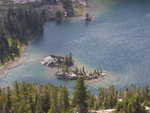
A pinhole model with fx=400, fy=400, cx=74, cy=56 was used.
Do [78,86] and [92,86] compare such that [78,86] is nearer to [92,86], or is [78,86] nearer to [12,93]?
[12,93]

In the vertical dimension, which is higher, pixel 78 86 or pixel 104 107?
pixel 78 86

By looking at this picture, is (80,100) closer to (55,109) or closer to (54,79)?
(55,109)

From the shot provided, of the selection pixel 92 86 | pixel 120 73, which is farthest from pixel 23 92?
pixel 120 73

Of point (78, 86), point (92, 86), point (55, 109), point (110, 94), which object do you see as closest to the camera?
point (78, 86)

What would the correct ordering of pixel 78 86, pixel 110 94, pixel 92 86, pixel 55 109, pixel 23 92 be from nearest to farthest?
pixel 78 86 < pixel 55 109 < pixel 23 92 < pixel 110 94 < pixel 92 86

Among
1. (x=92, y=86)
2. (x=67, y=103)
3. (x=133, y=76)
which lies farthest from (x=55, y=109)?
(x=133, y=76)

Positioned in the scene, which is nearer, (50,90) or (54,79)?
(50,90)
